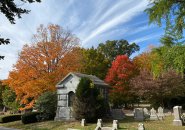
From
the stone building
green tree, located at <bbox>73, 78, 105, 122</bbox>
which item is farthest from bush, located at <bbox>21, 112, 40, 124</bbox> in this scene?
green tree, located at <bbox>73, 78, 105, 122</bbox>

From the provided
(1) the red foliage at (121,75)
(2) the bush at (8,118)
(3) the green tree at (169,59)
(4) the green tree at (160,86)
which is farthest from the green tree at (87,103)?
(1) the red foliage at (121,75)

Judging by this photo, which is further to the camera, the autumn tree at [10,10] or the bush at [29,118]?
the bush at [29,118]

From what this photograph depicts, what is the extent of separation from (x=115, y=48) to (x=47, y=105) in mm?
43281

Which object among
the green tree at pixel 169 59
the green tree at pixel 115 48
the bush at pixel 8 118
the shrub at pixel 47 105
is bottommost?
the bush at pixel 8 118

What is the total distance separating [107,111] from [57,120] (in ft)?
16.9

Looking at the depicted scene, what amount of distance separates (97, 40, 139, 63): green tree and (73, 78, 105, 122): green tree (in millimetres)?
42682

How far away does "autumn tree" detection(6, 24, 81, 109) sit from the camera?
2800 cm

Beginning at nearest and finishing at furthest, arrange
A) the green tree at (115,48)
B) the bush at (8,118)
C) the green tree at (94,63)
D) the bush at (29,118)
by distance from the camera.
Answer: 1. the bush at (29,118)
2. the bush at (8,118)
3. the green tree at (94,63)
4. the green tree at (115,48)

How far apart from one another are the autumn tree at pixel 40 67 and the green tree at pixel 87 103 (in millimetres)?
5946

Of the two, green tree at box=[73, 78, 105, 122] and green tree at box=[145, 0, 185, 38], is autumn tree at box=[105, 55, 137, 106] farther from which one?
green tree at box=[145, 0, 185, 38]

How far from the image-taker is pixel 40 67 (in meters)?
28.6

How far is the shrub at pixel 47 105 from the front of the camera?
87.6 feet

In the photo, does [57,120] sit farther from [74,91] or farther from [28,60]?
[28,60]

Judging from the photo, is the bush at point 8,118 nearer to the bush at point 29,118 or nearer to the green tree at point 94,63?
the bush at point 29,118
